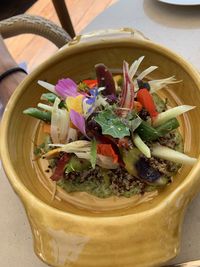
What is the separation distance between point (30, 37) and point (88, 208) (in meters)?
1.21

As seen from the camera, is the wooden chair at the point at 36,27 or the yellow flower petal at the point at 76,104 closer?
the yellow flower petal at the point at 76,104

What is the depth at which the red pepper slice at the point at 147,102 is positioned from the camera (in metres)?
0.62

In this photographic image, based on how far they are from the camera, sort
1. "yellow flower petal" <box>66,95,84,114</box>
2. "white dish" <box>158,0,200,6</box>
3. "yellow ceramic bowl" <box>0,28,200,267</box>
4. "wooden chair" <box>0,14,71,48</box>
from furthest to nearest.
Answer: "wooden chair" <box>0,14,71,48</box> < "white dish" <box>158,0,200,6</box> < "yellow flower petal" <box>66,95,84,114</box> < "yellow ceramic bowl" <box>0,28,200,267</box>

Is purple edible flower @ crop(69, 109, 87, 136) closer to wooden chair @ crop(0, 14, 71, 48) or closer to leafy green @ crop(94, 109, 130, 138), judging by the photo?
leafy green @ crop(94, 109, 130, 138)

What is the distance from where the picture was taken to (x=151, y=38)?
0.88 metres

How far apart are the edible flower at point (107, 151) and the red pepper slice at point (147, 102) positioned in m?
0.08

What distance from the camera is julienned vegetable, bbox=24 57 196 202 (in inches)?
23.3

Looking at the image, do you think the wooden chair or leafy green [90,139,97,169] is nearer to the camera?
leafy green [90,139,97,169]

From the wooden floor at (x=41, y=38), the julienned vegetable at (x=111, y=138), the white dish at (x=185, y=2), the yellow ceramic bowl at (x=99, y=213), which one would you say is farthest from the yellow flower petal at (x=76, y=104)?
the wooden floor at (x=41, y=38)

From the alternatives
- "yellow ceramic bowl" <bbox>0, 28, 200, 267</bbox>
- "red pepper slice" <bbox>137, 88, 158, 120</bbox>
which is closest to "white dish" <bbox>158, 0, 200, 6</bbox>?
"yellow ceramic bowl" <bbox>0, 28, 200, 267</bbox>

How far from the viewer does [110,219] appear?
A: 521mm

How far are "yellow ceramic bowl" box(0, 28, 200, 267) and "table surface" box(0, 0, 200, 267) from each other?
9cm

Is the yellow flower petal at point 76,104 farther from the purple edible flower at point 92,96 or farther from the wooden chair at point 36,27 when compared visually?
the wooden chair at point 36,27

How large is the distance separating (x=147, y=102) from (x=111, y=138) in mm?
81
